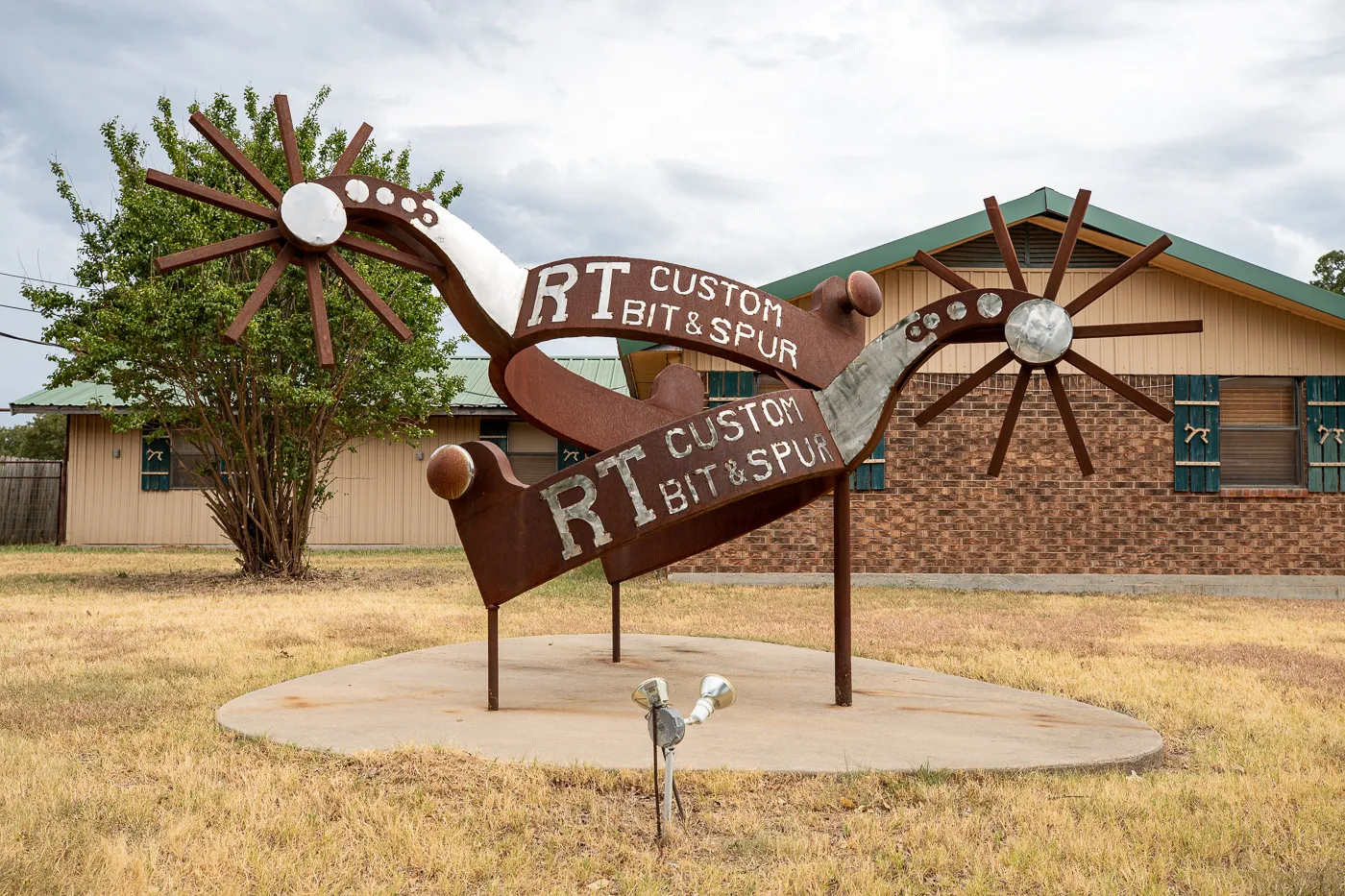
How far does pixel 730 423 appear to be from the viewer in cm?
547

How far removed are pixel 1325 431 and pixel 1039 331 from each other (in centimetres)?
1041

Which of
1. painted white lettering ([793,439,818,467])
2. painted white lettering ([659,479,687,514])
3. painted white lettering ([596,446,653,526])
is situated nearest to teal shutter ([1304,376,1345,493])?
painted white lettering ([793,439,818,467])

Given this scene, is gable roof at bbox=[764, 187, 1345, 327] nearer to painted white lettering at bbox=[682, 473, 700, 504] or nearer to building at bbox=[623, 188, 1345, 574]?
building at bbox=[623, 188, 1345, 574]

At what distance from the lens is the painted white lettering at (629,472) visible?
529 cm

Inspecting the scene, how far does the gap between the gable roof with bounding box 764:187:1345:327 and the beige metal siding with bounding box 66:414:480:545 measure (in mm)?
10972

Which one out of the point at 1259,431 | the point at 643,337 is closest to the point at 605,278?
the point at 643,337

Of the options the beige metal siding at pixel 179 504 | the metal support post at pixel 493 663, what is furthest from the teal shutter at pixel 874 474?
the beige metal siding at pixel 179 504

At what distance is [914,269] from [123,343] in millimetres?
9781

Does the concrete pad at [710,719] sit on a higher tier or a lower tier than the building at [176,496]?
lower

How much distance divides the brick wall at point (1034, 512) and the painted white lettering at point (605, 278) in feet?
27.7

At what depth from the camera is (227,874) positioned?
3328 millimetres

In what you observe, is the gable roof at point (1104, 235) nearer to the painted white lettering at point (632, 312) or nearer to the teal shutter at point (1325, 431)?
the teal shutter at point (1325, 431)

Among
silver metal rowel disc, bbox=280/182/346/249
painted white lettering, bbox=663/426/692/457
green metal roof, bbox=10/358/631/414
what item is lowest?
painted white lettering, bbox=663/426/692/457

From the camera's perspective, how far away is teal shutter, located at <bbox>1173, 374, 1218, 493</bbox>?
45.4 feet
